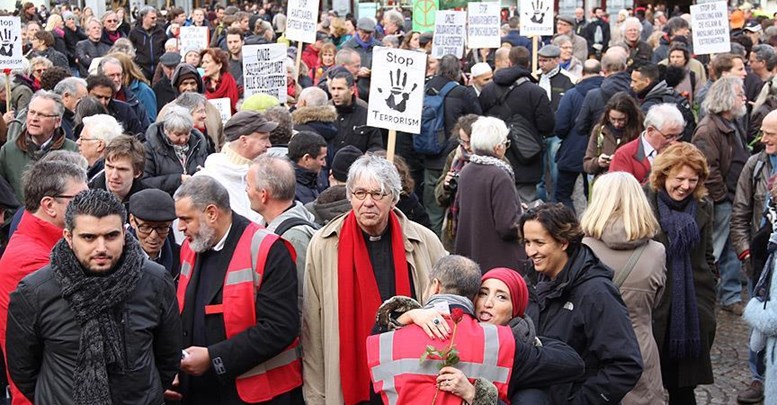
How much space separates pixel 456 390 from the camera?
12.3 feet

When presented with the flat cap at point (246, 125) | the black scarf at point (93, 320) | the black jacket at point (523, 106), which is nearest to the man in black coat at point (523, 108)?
the black jacket at point (523, 106)

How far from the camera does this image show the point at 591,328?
4.70 meters

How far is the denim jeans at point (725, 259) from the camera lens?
9766 millimetres

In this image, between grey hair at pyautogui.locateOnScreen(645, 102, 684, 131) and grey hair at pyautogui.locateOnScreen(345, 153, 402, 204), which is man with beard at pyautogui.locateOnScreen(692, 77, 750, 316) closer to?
grey hair at pyautogui.locateOnScreen(645, 102, 684, 131)

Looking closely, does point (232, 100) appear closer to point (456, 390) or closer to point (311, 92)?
point (311, 92)

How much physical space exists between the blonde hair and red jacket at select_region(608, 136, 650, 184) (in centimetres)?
263

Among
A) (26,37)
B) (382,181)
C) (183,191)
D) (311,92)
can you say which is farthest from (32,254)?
(26,37)

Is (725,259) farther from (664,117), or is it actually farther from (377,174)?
(377,174)

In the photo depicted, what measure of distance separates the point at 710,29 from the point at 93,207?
36.8ft

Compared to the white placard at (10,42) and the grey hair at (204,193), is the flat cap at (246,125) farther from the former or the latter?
the white placard at (10,42)

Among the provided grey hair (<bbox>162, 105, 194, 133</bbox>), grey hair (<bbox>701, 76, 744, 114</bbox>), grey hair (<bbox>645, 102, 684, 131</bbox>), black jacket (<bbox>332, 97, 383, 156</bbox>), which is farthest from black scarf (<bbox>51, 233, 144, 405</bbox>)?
grey hair (<bbox>701, 76, 744, 114</bbox>)

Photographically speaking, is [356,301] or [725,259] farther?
[725,259]

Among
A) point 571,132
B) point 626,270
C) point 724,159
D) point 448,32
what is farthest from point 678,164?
point 448,32

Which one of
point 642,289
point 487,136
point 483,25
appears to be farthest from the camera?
point 483,25
